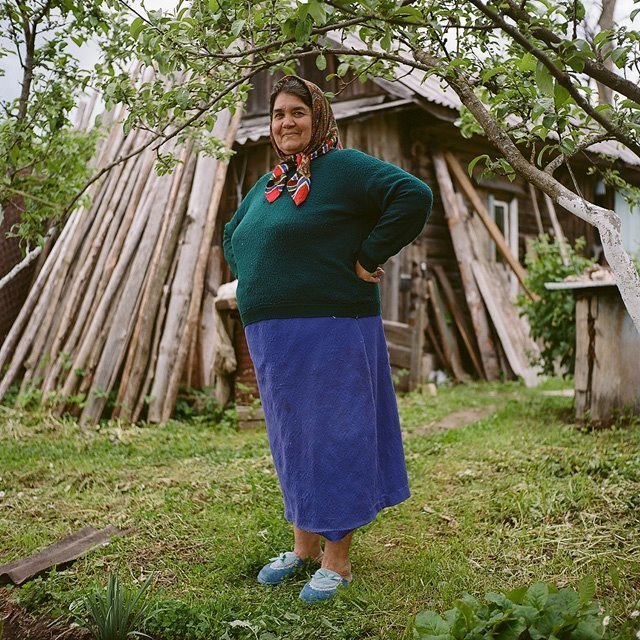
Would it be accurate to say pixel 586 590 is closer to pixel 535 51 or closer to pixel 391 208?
pixel 391 208

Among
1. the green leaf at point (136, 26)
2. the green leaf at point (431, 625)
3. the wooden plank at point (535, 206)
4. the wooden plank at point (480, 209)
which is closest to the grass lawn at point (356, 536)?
the green leaf at point (431, 625)

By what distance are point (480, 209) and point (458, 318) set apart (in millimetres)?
1385

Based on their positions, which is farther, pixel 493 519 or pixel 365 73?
pixel 493 519

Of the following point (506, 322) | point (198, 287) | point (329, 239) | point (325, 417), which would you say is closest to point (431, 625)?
point (325, 417)

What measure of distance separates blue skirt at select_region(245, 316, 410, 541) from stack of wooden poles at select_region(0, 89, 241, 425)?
347 centimetres

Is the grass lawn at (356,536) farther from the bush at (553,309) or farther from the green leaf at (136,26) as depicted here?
the green leaf at (136,26)

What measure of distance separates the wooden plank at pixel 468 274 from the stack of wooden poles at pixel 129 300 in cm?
291

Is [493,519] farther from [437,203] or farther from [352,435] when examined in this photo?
[437,203]

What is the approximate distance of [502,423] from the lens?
5426 mm

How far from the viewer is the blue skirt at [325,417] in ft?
8.00

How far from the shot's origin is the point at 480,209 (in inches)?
332

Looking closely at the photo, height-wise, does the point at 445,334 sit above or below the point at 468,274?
below

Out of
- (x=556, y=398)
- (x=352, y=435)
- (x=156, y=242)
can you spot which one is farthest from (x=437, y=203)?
(x=352, y=435)

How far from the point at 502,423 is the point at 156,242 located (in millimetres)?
3547
